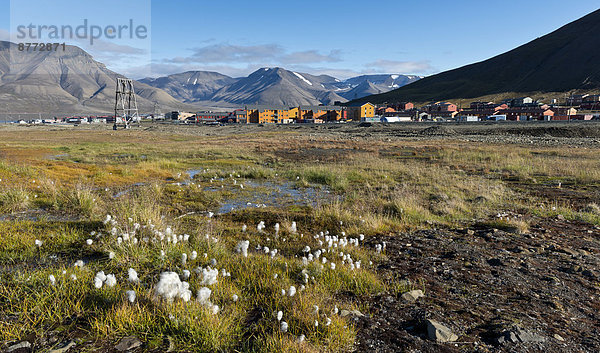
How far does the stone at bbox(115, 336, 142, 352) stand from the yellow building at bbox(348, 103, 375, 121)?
408ft

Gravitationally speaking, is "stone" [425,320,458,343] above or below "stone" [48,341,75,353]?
below

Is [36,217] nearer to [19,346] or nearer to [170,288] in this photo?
[19,346]

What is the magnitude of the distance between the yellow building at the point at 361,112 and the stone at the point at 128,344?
124298mm

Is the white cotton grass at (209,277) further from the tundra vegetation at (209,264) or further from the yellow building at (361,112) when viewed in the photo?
the yellow building at (361,112)

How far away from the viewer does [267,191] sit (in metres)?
13.9

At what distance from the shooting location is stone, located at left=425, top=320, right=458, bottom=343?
3.41m

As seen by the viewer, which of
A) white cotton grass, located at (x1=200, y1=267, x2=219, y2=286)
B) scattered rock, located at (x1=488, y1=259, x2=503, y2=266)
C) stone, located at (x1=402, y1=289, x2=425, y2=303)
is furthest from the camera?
scattered rock, located at (x1=488, y1=259, x2=503, y2=266)

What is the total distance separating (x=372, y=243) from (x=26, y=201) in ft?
33.2

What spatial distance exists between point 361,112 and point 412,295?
124874mm

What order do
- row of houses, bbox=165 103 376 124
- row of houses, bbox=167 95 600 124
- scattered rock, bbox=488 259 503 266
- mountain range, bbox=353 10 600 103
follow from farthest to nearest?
1. mountain range, bbox=353 10 600 103
2. row of houses, bbox=165 103 376 124
3. row of houses, bbox=167 95 600 124
4. scattered rock, bbox=488 259 503 266

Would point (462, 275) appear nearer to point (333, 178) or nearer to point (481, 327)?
point (481, 327)

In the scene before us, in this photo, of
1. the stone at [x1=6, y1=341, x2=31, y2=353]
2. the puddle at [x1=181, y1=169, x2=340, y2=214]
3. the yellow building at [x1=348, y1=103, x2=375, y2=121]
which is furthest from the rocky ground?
the yellow building at [x1=348, y1=103, x2=375, y2=121]

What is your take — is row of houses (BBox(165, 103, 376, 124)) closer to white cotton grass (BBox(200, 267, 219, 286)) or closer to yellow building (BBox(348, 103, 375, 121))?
yellow building (BBox(348, 103, 375, 121))

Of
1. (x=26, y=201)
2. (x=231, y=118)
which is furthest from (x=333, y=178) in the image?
(x=231, y=118)
